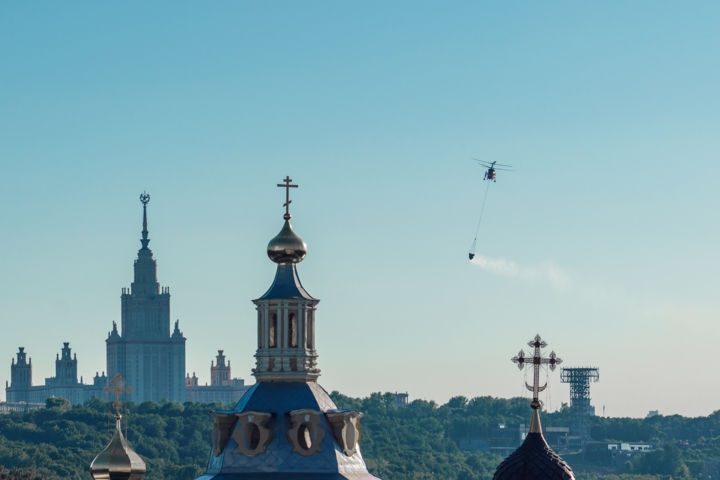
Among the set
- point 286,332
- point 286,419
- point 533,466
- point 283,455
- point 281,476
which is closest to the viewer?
point 533,466

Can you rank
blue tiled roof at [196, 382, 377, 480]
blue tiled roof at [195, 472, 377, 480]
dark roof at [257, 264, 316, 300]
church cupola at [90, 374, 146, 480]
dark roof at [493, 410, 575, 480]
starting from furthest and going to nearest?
church cupola at [90, 374, 146, 480], dark roof at [257, 264, 316, 300], blue tiled roof at [196, 382, 377, 480], blue tiled roof at [195, 472, 377, 480], dark roof at [493, 410, 575, 480]

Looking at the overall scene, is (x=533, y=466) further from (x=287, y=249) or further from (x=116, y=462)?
(x=116, y=462)

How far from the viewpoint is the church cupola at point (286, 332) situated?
6294 centimetres

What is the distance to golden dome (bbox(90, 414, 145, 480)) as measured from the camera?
80.2 metres

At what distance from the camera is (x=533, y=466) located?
6031cm

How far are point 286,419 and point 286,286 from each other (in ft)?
15.6

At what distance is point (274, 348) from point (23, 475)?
5121 inches

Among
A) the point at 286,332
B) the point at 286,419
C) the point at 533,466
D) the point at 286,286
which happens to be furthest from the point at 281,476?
the point at 533,466

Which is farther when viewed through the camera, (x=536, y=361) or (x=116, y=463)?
(x=116, y=463)

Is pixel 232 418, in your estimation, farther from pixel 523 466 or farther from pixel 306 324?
pixel 523 466

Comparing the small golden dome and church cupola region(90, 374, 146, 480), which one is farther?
church cupola region(90, 374, 146, 480)

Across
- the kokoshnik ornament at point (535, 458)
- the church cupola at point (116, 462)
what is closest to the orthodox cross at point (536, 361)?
the kokoshnik ornament at point (535, 458)

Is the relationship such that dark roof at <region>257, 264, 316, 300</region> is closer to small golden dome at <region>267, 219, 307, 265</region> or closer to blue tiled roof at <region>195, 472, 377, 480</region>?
small golden dome at <region>267, 219, 307, 265</region>

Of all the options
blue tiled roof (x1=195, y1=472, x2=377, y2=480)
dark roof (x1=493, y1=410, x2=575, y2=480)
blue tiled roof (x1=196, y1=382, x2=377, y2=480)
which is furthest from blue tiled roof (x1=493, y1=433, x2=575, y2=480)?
blue tiled roof (x1=195, y1=472, x2=377, y2=480)
